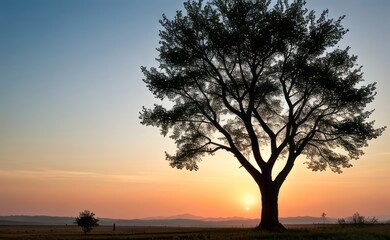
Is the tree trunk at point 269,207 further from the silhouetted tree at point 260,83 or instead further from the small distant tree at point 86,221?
the small distant tree at point 86,221

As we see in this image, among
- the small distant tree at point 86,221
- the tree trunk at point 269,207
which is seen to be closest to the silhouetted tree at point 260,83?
the tree trunk at point 269,207

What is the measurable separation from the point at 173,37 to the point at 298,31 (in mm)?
10663

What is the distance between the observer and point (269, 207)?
37969 millimetres

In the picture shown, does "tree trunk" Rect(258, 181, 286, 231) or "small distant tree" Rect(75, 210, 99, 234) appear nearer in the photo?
"tree trunk" Rect(258, 181, 286, 231)

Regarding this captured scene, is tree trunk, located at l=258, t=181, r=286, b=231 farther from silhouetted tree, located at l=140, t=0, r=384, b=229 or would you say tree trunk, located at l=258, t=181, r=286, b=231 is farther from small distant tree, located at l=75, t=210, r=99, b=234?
small distant tree, located at l=75, t=210, r=99, b=234

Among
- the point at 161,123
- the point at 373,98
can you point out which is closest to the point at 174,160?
the point at 161,123

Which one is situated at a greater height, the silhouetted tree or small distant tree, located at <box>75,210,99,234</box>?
the silhouetted tree

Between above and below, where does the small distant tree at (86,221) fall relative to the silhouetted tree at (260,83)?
below

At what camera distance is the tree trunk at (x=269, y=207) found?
37.3 meters

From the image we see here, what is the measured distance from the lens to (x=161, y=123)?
4069 cm

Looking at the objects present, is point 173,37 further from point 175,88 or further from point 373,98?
point 373,98

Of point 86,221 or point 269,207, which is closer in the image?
point 269,207

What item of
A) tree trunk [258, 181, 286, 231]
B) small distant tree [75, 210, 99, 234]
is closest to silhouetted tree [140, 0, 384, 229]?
tree trunk [258, 181, 286, 231]

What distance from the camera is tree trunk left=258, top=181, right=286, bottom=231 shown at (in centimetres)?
3731
